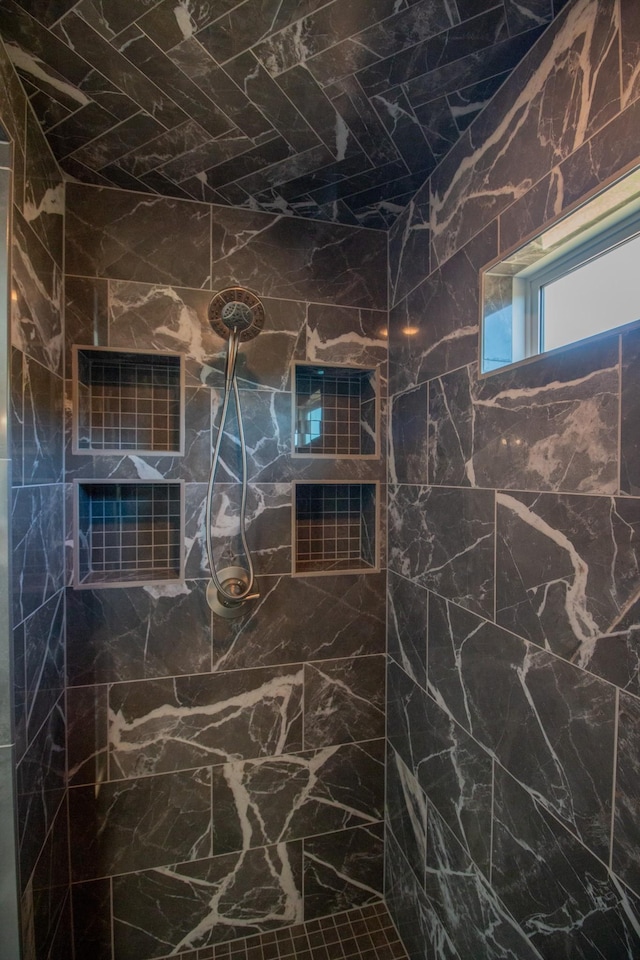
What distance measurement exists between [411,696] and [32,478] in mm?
1366

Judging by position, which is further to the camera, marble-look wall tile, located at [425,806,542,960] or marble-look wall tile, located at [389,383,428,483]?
marble-look wall tile, located at [389,383,428,483]

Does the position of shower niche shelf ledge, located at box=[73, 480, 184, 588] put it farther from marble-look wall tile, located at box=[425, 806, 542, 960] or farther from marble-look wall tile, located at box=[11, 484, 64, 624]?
marble-look wall tile, located at box=[425, 806, 542, 960]

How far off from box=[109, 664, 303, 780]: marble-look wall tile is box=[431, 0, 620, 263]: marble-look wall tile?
1602mm

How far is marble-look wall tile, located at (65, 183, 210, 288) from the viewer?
1324 millimetres

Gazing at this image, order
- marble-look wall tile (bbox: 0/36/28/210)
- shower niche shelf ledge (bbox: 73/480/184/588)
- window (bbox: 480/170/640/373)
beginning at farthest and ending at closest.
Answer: shower niche shelf ledge (bbox: 73/480/184/588) < marble-look wall tile (bbox: 0/36/28/210) < window (bbox: 480/170/640/373)

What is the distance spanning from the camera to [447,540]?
1197 mm

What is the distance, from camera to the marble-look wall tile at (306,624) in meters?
1.47

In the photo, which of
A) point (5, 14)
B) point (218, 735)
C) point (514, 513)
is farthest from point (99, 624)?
point (5, 14)

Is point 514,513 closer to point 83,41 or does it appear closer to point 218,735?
point 218,735

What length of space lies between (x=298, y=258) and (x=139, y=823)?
2099mm

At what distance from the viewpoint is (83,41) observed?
2.91ft

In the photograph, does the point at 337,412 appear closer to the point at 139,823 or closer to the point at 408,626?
the point at 408,626

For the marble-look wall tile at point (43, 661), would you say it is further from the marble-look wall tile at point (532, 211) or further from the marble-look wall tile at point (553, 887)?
the marble-look wall tile at point (532, 211)

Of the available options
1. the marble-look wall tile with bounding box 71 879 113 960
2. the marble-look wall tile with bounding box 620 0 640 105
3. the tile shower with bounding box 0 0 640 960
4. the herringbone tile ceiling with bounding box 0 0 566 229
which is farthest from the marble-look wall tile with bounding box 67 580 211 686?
the marble-look wall tile with bounding box 620 0 640 105
